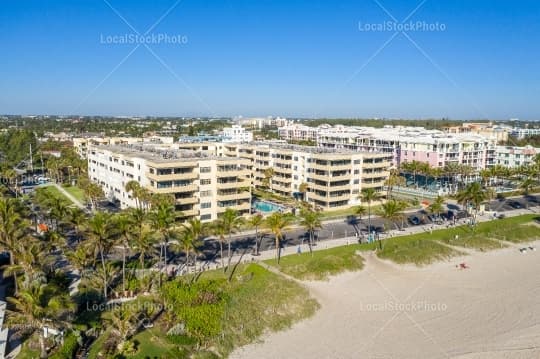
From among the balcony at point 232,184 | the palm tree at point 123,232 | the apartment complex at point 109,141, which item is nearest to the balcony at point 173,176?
the balcony at point 232,184

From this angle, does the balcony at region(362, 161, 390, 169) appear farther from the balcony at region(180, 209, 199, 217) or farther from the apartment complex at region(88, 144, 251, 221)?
the balcony at region(180, 209, 199, 217)

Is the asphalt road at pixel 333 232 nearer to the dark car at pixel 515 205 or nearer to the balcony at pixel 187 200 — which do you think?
the dark car at pixel 515 205

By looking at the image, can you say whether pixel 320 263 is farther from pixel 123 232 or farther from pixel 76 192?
pixel 76 192

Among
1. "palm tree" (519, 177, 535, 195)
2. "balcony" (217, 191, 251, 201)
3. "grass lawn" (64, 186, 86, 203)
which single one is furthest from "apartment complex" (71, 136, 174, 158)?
"palm tree" (519, 177, 535, 195)

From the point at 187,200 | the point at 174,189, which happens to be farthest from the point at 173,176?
the point at 187,200

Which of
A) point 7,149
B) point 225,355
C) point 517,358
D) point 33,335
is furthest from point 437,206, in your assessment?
point 7,149
